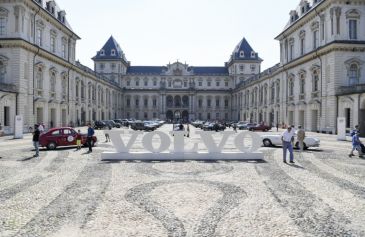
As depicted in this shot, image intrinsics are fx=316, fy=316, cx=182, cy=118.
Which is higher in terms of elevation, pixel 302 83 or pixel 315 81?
pixel 302 83

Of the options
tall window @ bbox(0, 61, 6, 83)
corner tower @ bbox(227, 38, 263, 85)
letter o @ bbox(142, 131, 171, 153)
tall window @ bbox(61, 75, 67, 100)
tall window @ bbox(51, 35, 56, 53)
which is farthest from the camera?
corner tower @ bbox(227, 38, 263, 85)

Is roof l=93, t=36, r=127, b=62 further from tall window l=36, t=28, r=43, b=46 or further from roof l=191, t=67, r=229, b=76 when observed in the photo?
tall window l=36, t=28, r=43, b=46

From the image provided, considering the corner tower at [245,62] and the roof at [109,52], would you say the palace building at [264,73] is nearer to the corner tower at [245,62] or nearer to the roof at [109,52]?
the roof at [109,52]

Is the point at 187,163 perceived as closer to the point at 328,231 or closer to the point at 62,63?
the point at 328,231

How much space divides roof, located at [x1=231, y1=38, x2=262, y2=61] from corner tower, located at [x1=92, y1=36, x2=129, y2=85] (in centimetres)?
3460

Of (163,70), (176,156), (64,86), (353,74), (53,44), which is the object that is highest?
(163,70)

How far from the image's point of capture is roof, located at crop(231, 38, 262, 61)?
308 ft

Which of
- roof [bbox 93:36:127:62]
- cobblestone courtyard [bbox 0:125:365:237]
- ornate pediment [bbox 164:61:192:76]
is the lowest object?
cobblestone courtyard [bbox 0:125:365:237]

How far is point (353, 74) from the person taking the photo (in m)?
34.9

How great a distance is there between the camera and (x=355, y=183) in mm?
10000

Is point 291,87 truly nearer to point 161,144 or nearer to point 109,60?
point 161,144

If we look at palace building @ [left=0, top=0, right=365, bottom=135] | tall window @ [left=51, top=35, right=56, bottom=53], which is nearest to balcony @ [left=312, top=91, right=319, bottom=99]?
palace building @ [left=0, top=0, right=365, bottom=135]

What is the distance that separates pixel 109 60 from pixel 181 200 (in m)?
87.7

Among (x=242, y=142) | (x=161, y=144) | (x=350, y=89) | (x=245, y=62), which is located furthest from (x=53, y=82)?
(x=245, y=62)
